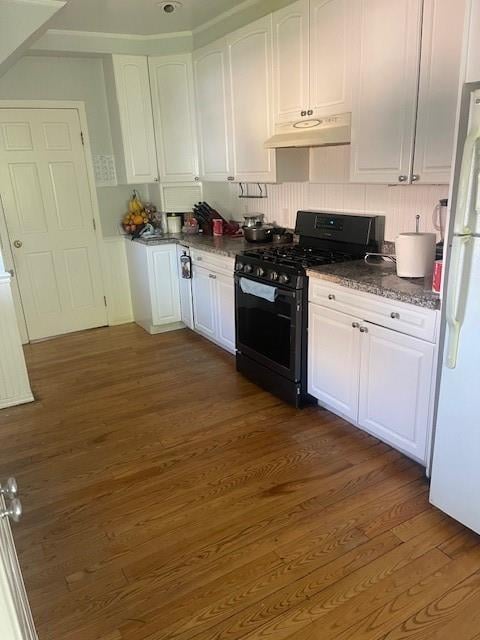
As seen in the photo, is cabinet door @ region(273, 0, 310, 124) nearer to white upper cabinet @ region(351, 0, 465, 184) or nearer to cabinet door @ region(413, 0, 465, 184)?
white upper cabinet @ region(351, 0, 465, 184)

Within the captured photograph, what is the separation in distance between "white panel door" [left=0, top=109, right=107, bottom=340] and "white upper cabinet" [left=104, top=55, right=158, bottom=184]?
0.41 metres

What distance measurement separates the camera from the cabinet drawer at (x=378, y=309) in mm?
2219

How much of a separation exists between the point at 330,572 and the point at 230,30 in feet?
12.6

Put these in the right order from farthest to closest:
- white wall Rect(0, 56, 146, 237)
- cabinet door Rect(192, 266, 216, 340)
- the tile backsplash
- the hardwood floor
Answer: white wall Rect(0, 56, 146, 237)
cabinet door Rect(192, 266, 216, 340)
the tile backsplash
the hardwood floor

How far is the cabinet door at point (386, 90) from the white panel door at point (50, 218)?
2.94m

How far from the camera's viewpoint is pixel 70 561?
1996 millimetres

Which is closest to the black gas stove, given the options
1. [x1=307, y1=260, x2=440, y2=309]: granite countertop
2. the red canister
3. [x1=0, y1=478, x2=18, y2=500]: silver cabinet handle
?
[x1=307, y1=260, x2=440, y2=309]: granite countertop

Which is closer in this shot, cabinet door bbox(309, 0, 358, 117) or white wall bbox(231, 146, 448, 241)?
cabinet door bbox(309, 0, 358, 117)

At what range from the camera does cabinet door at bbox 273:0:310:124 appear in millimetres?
3039

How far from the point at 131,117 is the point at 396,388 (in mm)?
3444

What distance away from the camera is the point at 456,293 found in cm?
185

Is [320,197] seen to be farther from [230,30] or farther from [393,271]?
[230,30]

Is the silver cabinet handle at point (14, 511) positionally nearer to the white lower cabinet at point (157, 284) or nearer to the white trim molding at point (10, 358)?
the white trim molding at point (10, 358)

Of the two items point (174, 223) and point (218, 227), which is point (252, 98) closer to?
point (218, 227)
